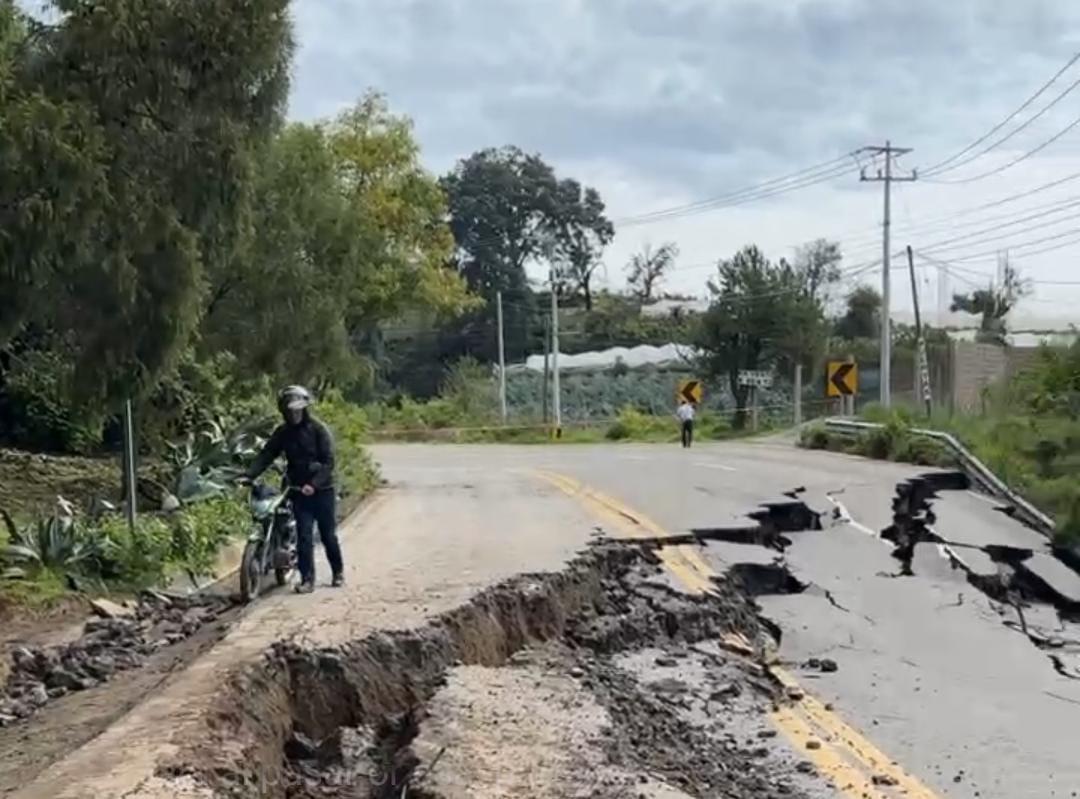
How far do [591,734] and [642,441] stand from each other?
38993mm

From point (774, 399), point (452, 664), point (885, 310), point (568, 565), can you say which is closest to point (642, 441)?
point (885, 310)

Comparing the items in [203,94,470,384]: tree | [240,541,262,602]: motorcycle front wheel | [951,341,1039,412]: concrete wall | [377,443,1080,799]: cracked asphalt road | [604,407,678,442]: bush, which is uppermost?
[203,94,470,384]: tree

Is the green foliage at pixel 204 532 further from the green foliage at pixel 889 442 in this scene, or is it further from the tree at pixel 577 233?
the tree at pixel 577 233

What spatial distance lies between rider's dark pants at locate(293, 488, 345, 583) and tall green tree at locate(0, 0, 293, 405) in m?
1.68

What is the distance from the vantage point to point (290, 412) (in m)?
11.6

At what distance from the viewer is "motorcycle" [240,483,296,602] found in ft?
38.2

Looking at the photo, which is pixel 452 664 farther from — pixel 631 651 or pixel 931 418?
pixel 931 418

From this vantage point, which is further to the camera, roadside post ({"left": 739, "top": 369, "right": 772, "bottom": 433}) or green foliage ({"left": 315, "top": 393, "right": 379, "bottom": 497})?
roadside post ({"left": 739, "top": 369, "right": 772, "bottom": 433})

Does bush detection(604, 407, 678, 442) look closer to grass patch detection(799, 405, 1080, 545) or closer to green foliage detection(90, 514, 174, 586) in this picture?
grass patch detection(799, 405, 1080, 545)

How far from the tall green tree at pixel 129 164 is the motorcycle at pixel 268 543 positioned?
54.9 inches

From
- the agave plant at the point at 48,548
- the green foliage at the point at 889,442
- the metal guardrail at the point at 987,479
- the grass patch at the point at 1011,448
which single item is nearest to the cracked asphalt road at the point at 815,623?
the metal guardrail at the point at 987,479

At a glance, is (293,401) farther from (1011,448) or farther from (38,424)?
(1011,448)

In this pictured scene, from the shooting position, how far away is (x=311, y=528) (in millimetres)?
11828

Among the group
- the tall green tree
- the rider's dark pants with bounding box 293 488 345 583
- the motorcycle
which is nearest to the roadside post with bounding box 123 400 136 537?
the tall green tree
